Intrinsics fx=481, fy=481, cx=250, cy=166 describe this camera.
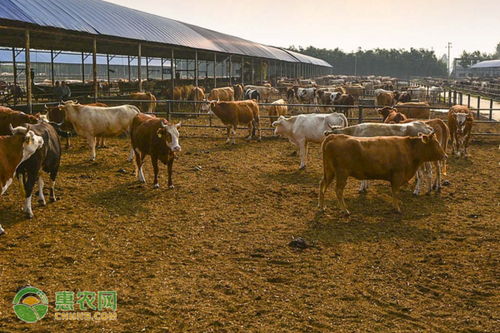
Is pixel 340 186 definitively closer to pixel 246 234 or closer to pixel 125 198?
pixel 246 234

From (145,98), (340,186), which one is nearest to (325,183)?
(340,186)

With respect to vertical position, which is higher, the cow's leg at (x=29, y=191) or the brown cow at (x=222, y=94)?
the brown cow at (x=222, y=94)

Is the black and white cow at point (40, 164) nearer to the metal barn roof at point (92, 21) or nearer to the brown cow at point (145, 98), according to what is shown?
the metal barn roof at point (92, 21)

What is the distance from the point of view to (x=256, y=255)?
247 inches

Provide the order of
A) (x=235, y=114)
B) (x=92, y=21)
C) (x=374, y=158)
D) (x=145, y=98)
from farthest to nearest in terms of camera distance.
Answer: (x=145, y=98) < (x=92, y=21) < (x=235, y=114) < (x=374, y=158)

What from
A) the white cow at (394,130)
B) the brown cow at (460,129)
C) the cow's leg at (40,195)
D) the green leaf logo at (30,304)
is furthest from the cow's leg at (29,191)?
the brown cow at (460,129)

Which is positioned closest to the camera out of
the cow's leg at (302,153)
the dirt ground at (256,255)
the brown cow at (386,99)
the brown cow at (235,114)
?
the dirt ground at (256,255)

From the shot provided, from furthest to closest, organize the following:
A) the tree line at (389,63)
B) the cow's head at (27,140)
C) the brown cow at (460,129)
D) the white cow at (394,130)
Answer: the tree line at (389,63) < the brown cow at (460,129) < the white cow at (394,130) < the cow's head at (27,140)

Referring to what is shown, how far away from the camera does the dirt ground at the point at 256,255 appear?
15.4 ft

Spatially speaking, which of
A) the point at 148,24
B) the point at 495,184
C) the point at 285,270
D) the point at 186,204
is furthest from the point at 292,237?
the point at 148,24

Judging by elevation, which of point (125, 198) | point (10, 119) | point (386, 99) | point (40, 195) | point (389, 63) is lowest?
point (125, 198)

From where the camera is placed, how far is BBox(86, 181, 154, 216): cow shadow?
8.16 m

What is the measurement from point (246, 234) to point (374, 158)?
8.20 feet

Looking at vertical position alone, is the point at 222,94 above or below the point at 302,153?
above
